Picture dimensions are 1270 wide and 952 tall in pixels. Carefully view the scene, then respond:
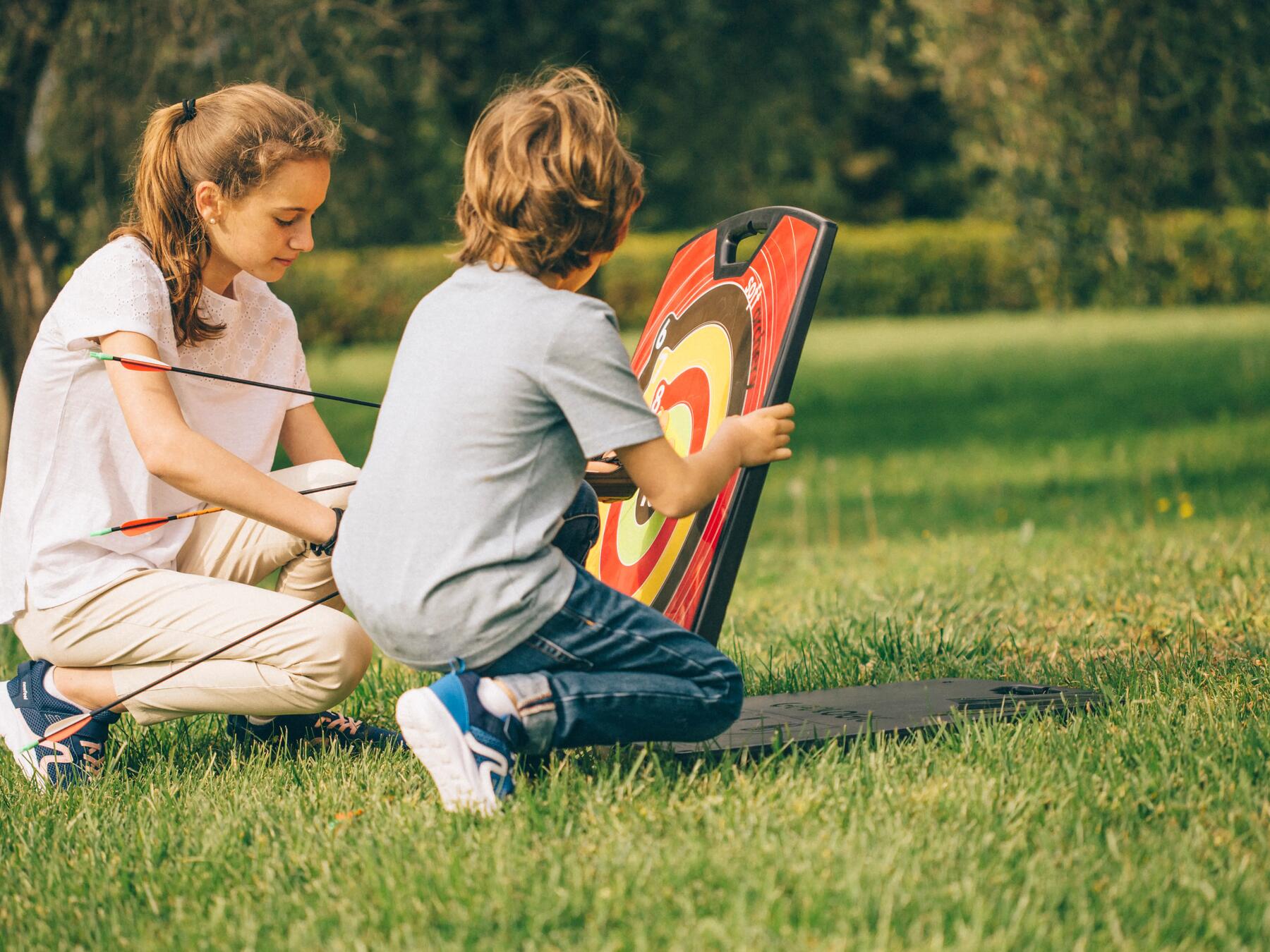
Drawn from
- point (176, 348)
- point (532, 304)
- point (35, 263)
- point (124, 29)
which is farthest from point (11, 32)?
point (532, 304)

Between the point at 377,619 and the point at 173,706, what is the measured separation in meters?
0.77

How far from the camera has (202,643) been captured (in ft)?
9.61

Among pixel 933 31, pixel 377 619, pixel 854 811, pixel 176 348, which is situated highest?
pixel 933 31

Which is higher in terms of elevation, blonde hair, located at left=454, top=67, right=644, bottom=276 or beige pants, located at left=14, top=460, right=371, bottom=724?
blonde hair, located at left=454, top=67, right=644, bottom=276

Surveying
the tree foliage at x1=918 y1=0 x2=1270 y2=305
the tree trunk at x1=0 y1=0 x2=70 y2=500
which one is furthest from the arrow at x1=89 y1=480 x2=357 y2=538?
the tree foliage at x1=918 y1=0 x2=1270 y2=305

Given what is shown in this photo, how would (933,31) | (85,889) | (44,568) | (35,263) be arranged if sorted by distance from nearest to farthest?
(85,889) → (44,568) → (35,263) → (933,31)

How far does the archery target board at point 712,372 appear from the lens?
2.75 metres

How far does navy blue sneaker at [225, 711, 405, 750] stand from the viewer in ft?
10.9

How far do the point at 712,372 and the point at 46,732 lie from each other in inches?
66.7

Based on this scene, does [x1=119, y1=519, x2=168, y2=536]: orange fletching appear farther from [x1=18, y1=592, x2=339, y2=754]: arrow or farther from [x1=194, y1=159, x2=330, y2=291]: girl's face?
[x1=194, y1=159, x2=330, y2=291]: girl's face

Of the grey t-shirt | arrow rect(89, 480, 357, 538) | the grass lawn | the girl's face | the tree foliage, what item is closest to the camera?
the grass lawn

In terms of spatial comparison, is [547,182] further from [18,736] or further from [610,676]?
[18,736]

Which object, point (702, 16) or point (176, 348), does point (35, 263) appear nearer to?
point (176, 348)

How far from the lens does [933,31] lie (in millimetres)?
9258
